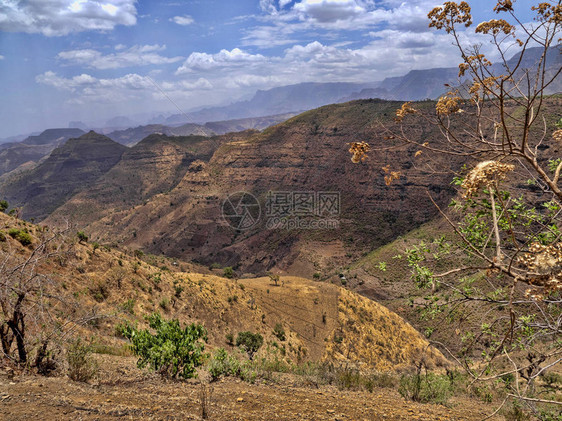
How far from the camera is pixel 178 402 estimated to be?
5066 millimetres

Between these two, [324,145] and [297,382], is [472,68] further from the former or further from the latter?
[324,145]

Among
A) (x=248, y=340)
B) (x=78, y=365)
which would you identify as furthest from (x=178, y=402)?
(x=248, y=340)

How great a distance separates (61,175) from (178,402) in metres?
188

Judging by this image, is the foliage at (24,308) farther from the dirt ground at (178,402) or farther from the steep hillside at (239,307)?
the steep hillside at (239,307)

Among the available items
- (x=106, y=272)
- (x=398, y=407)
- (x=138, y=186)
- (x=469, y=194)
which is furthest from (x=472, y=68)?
(x=138, y=186)

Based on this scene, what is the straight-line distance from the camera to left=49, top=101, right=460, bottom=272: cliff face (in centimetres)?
5778

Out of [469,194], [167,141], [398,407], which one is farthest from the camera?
[167,141]

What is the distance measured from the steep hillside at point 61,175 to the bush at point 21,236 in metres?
130

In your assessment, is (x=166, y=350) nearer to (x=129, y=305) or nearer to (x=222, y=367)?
(x=222, y=367)

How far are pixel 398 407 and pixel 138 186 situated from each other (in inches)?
5339

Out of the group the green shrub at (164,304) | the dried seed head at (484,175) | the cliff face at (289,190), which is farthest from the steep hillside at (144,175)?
the dried seed head at (484,175)

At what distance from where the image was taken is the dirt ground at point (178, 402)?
166 inches

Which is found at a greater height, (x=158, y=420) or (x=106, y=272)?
(x=158, y=420)

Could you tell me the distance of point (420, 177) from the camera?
2327 inches
